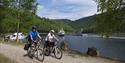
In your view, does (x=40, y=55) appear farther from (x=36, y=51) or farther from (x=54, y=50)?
(x=54, y=50)

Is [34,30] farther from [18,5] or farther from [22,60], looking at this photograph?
[18,5]

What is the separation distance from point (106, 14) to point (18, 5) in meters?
22.3

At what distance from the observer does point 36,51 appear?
21797 millimetres

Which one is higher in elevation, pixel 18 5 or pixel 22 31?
pixel 18 5

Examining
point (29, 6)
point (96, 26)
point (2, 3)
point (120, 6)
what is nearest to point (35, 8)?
point (29, 6)

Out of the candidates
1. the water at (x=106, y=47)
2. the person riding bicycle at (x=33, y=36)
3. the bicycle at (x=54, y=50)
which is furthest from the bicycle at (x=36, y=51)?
the water at (x=106, y=47)

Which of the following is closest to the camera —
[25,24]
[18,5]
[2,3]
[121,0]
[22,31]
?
[121,0]

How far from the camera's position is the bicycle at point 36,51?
2159 centimetres

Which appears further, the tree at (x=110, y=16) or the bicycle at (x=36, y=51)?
the tree at (x=110, y=16)

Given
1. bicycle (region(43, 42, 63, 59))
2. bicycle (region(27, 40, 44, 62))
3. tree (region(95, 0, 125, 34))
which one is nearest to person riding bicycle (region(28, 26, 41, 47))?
bicycle (region(27, 40, 44, 62))

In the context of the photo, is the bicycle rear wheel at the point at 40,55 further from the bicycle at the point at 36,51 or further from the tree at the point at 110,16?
the tree at the point at 110,16

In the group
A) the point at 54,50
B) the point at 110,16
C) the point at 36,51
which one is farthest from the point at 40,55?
the point at 110,16

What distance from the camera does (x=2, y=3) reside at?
58.2 metres

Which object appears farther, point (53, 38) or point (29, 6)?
point (29, 6)
